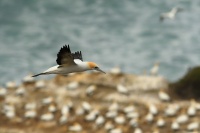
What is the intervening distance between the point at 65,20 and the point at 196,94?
174 ft

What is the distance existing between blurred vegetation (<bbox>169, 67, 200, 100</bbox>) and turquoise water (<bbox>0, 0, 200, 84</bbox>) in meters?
37.1

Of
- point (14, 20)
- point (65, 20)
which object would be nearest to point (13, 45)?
point (14, 20)

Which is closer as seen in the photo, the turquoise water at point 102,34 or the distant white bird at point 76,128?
the distant white bird at point 76,128

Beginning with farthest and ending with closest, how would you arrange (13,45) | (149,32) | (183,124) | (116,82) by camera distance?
(149,32), (13,45), (116,82), (183,124)

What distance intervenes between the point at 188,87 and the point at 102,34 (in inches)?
2020

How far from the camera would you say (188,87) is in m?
49.7

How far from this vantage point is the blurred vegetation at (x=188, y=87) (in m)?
48.8

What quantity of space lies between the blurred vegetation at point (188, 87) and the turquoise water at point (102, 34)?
37.1m

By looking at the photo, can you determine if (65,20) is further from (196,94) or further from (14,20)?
(196,94)

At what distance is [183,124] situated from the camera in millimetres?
44688

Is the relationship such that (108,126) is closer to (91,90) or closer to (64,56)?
(91,90)

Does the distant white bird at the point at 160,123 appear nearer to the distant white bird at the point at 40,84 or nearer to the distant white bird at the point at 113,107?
the distant white bird at the point at 113,107

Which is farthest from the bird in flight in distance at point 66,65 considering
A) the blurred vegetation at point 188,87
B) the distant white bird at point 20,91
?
the blurred vegetation at point 188,87

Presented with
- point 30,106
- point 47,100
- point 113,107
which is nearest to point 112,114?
point 113,107
